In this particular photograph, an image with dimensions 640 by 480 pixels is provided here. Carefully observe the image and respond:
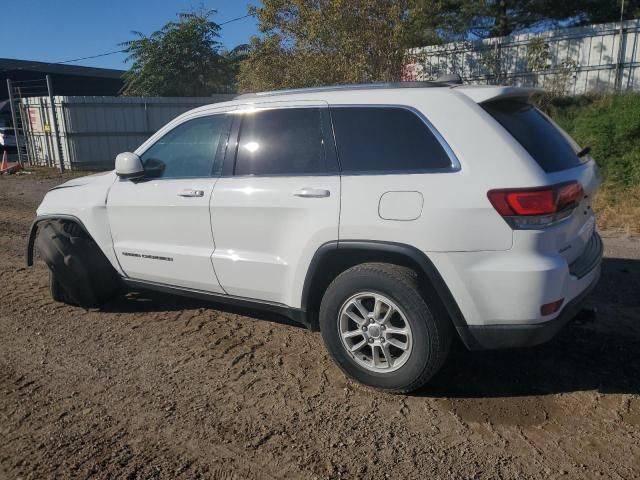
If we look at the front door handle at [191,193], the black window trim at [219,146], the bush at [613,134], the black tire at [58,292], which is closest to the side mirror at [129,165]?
the black window trim at [219,146]

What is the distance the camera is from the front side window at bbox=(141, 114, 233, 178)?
4.08m

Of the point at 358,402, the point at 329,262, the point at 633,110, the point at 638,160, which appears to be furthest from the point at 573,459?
the point at 633,110

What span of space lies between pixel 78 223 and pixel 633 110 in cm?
981

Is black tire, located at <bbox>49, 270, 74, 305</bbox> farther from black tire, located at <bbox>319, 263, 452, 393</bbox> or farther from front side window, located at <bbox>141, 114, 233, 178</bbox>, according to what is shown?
black tire, located at <bbox>319, 263, 452, 393</bbox>

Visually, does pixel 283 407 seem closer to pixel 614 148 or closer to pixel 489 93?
pixel 489 93

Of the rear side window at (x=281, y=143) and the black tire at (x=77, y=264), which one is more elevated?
the rear side window at (x=281, y=143)

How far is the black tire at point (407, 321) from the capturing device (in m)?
3.13

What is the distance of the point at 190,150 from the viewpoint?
4281mm

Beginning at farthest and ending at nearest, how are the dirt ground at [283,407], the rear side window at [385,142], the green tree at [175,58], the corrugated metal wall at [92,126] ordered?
1. the green tree at [175,58]
2. the corrugated metal wall at [92,126]
3. the rear side window at [385,142]
4. the dirt ground at [283,407]

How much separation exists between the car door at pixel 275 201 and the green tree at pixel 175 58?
938 inches

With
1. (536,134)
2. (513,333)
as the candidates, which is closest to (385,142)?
(536,134)

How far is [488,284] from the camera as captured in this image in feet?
9.64

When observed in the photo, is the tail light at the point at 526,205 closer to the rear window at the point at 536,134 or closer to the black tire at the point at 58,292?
the rear window at the point at 536,134

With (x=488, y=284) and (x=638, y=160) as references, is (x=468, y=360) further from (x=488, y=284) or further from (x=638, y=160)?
(x=638, y=160)
